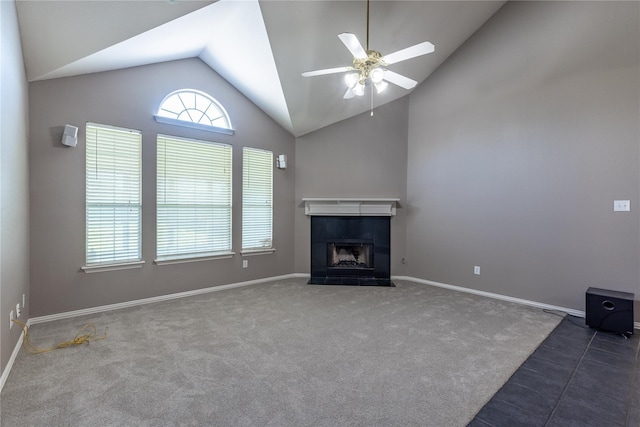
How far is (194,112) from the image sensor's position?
13.6 feet

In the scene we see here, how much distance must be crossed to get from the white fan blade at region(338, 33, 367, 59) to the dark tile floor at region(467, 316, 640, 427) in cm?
272

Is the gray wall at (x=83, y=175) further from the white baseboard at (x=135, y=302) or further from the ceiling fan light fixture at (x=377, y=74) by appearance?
the ceiling fan light fixture at (x=377, y=74)

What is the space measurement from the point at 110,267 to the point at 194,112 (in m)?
2.30

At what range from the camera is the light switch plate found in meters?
3.09

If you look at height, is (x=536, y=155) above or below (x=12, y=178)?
above

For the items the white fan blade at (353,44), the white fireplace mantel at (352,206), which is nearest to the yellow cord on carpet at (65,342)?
the white fireplace mantel at (352,206)

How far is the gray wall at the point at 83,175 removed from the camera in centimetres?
304

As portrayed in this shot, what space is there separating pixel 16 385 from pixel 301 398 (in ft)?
6.33

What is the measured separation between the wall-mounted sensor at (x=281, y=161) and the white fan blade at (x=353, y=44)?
2.60 meters

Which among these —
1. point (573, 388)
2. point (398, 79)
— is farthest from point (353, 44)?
point (573, 388)

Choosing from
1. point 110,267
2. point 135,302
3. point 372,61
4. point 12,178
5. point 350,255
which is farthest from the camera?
point 350,255

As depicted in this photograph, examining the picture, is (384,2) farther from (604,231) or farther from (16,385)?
(16,385)

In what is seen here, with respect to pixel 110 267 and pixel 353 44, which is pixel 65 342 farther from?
pixel 353 44

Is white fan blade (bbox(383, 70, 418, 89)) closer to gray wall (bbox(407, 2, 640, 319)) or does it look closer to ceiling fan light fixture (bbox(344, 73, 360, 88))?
ceiling fan light fixture (bbox(344, 73, 360, 88))
